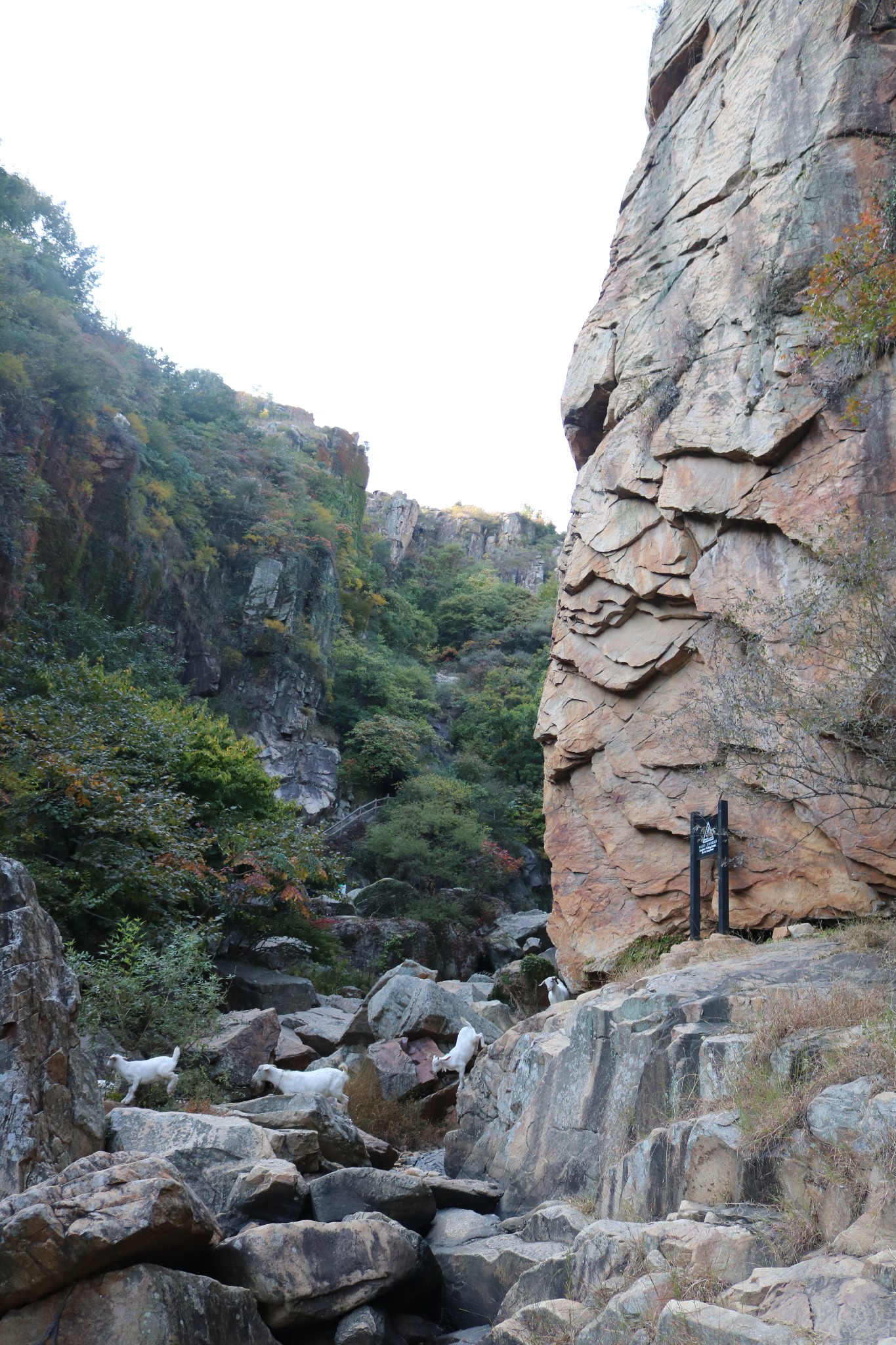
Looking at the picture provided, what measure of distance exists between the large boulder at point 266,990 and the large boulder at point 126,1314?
9.95 metres

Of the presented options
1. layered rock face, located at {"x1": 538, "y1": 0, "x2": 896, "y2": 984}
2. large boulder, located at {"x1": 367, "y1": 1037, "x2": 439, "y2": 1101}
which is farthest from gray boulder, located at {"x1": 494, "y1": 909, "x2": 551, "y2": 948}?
layered rock face, located at {"x1": 538, "y1": 0, "x2": 896, "y2": 984}

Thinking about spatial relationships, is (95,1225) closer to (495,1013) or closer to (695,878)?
(695,878)

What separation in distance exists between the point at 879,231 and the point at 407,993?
37.7 ft

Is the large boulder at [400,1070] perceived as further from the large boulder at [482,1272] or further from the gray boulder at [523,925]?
the gray boulder at [523,925]

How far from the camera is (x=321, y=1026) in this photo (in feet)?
45.5

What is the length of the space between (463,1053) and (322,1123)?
3.83 m

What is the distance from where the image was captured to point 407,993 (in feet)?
46.6

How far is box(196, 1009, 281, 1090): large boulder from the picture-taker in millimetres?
10758

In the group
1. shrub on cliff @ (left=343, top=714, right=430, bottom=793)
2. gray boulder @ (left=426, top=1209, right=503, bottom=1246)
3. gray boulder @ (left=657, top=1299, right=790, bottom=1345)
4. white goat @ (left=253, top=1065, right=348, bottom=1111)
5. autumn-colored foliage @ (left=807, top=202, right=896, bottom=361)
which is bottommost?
gray boulder @ (left=426, top=1209, right=503, bottom=1246)

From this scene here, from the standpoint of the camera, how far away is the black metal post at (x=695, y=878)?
9695 mm

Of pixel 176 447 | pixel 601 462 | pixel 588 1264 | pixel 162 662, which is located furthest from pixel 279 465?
pixel 588 1264

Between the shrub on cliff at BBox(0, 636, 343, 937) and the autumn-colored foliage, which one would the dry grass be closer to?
the shrub on cliff at BBox(0, 636, 343, 937)

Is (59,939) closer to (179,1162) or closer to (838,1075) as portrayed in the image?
(179,1162)

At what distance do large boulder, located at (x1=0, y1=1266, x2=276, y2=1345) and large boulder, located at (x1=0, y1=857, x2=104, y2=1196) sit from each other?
1360 mm
